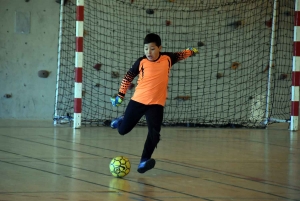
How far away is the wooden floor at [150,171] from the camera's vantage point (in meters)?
4.82

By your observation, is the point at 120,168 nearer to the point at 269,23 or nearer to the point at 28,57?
A: the point at 28,57

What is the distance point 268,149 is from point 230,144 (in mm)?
646

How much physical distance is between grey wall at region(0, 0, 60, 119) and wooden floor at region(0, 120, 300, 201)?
40.7 inches

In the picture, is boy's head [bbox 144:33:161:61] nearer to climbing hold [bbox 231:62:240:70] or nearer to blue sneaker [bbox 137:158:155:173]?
blue sneaker [bbox 137:158:155:173]

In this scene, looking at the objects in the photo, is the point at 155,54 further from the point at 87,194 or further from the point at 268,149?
the point at 268,149

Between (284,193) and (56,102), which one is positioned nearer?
(284,193)

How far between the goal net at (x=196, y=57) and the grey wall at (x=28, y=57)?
29 centimetres

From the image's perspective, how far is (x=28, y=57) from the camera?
1080 cm

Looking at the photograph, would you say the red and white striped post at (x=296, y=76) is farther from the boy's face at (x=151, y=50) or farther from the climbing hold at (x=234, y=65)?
the boy's face at (x=151, y=50)

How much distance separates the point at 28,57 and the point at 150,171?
219 inches

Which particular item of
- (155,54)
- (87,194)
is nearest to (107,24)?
(155,54)

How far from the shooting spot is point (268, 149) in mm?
7875

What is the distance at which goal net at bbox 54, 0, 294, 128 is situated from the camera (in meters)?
10.8

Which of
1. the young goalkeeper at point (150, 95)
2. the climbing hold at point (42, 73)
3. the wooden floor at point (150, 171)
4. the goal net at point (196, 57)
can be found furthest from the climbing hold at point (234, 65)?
the young goalkeeper at point (150, 95)
